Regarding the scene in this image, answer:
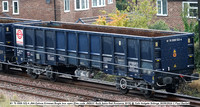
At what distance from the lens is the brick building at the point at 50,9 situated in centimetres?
3847

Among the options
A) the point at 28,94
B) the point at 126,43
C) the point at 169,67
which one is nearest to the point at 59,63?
the point at 28,94

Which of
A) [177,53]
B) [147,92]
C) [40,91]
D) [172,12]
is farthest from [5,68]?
[172,12]

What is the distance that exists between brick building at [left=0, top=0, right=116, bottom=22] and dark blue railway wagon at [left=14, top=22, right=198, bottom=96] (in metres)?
16.6

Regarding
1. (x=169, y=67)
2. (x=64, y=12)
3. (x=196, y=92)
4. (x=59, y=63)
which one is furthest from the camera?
(x=64, y=12)

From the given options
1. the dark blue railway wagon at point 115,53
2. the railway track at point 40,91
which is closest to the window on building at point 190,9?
the dark blue railway wagon at point 115,53

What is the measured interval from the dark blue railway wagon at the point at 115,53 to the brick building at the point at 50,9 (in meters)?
16.6

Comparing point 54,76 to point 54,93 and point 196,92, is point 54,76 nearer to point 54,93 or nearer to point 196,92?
point 54,93

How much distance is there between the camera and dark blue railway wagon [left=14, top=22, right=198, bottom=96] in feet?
55.3

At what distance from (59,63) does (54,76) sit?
1182mm

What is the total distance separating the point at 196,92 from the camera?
62.4ft

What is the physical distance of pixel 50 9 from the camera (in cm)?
3875

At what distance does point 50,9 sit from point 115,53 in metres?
21.9

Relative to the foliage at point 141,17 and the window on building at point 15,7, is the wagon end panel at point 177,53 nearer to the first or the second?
the foliage at point 141,17

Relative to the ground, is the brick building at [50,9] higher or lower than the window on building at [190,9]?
higher
